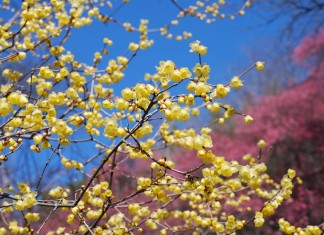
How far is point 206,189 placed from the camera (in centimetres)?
186

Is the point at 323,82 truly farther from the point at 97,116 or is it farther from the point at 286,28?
the point at 97,116

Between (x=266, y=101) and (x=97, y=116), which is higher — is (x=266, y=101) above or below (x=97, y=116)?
below

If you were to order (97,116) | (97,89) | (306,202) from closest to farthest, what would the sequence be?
(97,116) → (97,89) → (306,202)

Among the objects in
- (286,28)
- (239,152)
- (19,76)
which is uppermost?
(19,76)

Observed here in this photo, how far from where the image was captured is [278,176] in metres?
13.2

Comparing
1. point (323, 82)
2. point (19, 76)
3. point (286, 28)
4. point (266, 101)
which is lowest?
point (266, 101)

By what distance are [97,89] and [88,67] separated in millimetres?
465

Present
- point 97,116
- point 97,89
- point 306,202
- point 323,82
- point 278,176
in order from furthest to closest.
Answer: point 323,82
point 278,176
point 306,202
point 97,89
point 97,116

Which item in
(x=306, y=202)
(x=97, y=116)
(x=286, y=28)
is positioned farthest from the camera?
(x=306, y=202)

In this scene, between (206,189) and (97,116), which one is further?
(97,116)

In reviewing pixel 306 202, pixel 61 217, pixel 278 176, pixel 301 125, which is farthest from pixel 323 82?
pixel 61 217

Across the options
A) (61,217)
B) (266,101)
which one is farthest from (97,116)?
(266,101)

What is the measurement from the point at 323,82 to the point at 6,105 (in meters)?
14.3

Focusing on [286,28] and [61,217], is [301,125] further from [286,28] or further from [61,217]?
[61,217]
